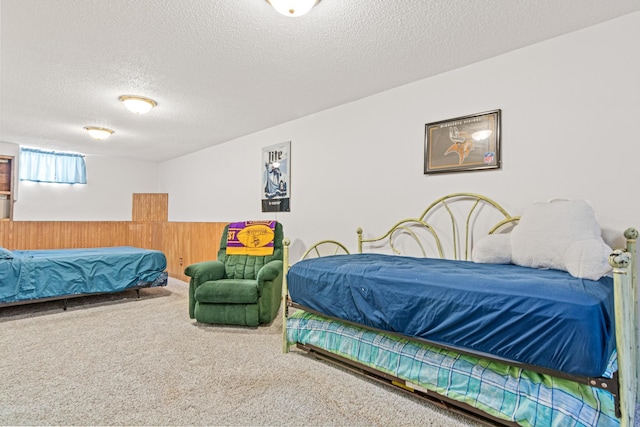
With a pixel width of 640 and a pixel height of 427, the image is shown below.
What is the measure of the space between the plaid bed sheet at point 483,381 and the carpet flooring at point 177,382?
17 centimetres

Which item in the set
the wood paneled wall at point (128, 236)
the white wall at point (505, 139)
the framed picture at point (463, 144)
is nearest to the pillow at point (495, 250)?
the white wall at point (505, 139)

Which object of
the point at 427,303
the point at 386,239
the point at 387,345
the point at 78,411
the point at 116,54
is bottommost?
the point at 78,411

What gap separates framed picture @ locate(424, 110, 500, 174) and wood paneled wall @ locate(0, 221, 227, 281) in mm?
3103

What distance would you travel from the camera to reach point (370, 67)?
266cm

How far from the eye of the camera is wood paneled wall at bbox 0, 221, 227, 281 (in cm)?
505

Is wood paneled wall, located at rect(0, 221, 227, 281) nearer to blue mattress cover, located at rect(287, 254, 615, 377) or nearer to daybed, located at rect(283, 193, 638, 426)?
daybed, located at rect(283, 193, 638, 426)

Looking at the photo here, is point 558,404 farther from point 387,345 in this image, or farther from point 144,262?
point 144,262

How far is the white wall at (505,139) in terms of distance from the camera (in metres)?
1.99

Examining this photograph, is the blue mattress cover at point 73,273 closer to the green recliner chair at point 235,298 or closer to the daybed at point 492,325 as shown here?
the green recliner chair at point 235,298

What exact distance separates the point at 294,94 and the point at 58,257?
3199 millimetres

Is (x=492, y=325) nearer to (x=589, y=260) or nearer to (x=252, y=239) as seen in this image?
(x=589, y=260)

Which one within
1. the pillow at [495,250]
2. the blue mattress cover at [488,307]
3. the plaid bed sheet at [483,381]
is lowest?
the plaid bed sheet at [483,381]

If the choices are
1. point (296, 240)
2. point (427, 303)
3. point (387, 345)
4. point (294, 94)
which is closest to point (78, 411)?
point (387, 345)

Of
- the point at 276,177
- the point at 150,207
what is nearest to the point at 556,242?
the point at 276,177
